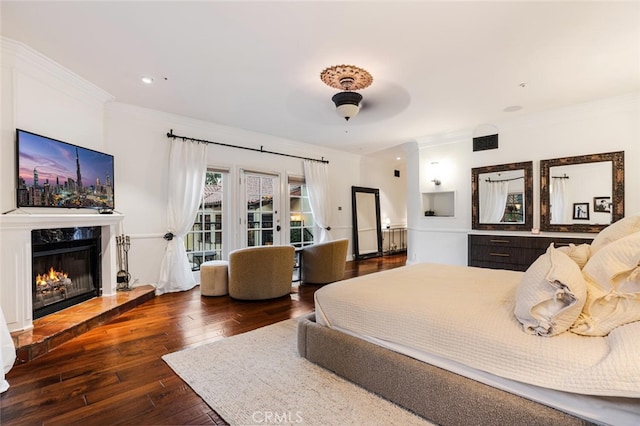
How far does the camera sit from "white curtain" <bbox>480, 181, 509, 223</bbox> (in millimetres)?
4875

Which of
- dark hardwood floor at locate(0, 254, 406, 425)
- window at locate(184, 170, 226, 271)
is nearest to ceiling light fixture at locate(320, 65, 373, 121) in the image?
dark hardwood floor at locate(0, 254, 406, 425)

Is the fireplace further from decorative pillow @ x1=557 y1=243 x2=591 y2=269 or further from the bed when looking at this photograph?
decorative pillow @ x1=557 y1=243 x2=591 y2=269

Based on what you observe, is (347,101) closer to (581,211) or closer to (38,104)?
(38,104)

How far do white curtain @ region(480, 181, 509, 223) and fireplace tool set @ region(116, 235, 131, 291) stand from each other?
213 inches

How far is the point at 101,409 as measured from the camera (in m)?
1.75

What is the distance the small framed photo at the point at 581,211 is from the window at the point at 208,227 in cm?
527

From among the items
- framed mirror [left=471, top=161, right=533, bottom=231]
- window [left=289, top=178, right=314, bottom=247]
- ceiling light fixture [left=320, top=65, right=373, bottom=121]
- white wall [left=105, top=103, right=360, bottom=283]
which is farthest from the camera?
window [left=289, top=178, right=314, bottom=247]

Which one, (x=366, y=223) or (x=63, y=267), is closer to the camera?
(x=63, y=267)

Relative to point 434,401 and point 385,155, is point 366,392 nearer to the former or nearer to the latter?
point 434,401

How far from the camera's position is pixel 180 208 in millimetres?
4488

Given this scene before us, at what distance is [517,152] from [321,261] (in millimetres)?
3509

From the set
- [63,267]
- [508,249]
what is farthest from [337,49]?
[508,249]

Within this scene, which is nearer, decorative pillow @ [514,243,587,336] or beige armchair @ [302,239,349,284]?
decorative pillow @ [514,243,587,336]

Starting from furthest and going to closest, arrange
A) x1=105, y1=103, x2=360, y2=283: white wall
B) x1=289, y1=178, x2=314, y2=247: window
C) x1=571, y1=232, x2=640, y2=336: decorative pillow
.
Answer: x1=289, y1=178, x2=314, y2=247: window → x1=105, y1=103, x2=360, y2=283: white wall → x1=571, y1=232, x2=640, y2=336: decorative pillow
